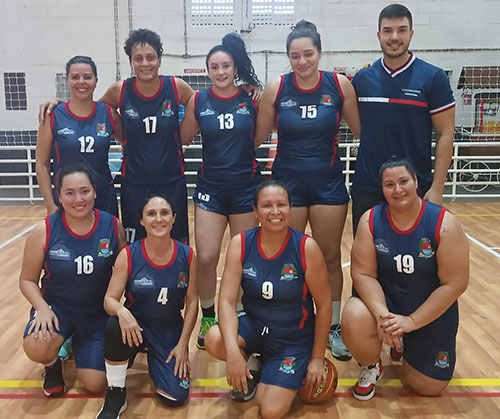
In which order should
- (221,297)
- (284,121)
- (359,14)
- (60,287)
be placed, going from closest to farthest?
(221,297) < (60,287) < (284,121) < (359,14)

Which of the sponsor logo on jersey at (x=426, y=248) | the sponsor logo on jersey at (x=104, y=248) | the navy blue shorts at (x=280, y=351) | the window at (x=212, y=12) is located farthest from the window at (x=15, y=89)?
the sponsor logo on jersey at (x=426, y=248)

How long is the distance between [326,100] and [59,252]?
170 cm

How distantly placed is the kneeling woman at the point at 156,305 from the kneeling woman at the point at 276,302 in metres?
0.23

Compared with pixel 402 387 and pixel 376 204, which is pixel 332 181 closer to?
pixel 376 204

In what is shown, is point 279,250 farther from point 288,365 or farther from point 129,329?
point 129,329

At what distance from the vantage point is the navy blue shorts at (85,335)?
266 cm

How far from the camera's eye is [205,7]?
29.6 ft

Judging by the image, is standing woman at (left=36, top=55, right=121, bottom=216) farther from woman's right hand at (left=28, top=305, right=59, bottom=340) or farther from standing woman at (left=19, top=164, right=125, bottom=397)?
woman's right hand at (left=28, top=305, right=59, bottom=340)

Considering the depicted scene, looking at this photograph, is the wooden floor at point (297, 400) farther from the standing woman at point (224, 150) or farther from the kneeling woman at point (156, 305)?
the standing woman at point (224, 150)

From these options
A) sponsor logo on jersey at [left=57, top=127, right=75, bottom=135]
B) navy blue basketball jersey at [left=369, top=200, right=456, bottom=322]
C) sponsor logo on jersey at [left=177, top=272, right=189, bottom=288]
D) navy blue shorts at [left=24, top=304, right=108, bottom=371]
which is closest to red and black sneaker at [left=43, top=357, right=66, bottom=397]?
navy blue shorts at [left=24, top=304, right=108, bottom=371]

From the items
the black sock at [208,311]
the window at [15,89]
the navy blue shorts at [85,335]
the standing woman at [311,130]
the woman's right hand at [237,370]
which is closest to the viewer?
the woman's right hand at [237,370]

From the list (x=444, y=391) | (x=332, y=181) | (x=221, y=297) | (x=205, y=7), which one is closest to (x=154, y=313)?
(x=221, y=297)

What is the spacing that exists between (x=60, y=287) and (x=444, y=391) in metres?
2.14

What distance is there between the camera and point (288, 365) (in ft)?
8.13
